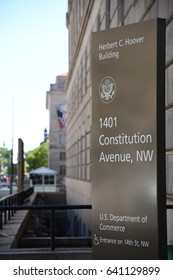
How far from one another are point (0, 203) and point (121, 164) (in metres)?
9.74

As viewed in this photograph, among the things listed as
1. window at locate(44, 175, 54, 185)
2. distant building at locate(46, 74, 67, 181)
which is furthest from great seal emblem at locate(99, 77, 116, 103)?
distant building at locate(46, 74, 67, 181)

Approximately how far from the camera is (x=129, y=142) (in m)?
5.00

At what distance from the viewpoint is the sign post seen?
15.8 feet

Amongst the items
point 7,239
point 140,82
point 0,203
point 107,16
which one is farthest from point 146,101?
point 107,16

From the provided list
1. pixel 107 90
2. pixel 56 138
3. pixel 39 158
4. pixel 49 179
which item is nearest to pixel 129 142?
pixel 107 90

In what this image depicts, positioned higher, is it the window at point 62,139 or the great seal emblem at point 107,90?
the window at point 62,139

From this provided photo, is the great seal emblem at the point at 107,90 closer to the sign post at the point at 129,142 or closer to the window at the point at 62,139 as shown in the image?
the sign post at the point at 129,142

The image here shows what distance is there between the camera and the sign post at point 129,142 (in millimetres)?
4809

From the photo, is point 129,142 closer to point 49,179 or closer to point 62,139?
point 49,179

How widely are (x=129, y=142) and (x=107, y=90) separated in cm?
62

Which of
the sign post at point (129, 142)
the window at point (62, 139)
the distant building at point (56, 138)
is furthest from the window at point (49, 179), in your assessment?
the sign post at point (129, 142)

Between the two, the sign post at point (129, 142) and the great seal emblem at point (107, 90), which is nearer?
the sign post at point (129, 142)

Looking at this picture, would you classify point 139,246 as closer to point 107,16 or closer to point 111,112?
point 111,112

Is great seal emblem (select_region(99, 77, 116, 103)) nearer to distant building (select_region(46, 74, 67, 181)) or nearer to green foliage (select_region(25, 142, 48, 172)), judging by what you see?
distant building (select_region(46, 74, 67, 181))
